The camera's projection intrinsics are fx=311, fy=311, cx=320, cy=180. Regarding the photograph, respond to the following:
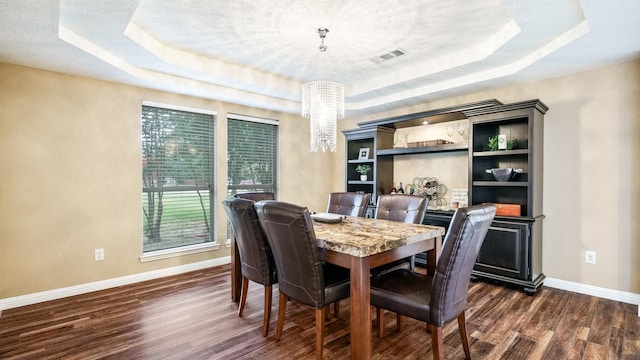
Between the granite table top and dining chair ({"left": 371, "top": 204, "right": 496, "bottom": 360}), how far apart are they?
0.31 meters

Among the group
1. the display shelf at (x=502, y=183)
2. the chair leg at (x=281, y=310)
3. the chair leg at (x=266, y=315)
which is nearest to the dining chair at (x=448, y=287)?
the chair leg at (x=281, y=310)

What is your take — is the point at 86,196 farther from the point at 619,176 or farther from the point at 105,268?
the point at 619,176

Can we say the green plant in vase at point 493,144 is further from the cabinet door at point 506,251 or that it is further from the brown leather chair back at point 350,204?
the brown leather chair back at point 350,204

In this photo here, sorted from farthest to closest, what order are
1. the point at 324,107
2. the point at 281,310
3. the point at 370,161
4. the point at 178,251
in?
1. the point at 370,161
2. the point at 178,251
3. the point at 324,107
4. the point at 281,310

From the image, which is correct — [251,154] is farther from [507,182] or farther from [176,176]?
[507,182]

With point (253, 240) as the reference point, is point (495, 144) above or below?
above

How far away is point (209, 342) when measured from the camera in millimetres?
2256

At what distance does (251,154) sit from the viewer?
470cm

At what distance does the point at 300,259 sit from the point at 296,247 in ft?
0.28

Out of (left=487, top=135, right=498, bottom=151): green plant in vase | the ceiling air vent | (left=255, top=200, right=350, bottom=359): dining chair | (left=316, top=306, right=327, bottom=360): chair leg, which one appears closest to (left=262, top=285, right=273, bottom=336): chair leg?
(left=255, top=200, right=350, bottom=359): dining chair

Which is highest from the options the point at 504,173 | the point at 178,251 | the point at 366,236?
the point at 504,173

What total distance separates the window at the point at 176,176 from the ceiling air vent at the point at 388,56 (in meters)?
2.28

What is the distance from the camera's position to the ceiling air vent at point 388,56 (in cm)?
327

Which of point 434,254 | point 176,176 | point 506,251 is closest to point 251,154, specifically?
point 176,176
